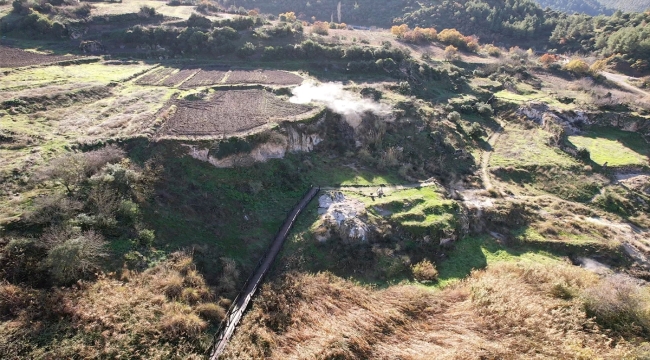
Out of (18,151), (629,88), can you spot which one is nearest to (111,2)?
(18,151)

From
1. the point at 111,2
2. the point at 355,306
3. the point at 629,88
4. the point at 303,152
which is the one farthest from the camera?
the point at 111,2

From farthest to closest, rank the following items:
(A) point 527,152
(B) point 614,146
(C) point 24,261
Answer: (B) point 614,146
(A) point 527,152
(C) point 24,261

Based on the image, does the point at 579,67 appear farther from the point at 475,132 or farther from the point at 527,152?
the point at 475,132

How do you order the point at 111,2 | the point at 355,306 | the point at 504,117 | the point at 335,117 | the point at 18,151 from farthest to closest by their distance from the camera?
the point at 111,2 → the point at 504,117 → the point at 335,117 → the point at 18,151 → the point at 355,306

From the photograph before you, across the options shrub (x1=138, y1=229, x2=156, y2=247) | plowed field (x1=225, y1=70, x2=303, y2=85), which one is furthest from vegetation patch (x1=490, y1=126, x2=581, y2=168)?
shrub (x1=138, y1=229, x2=156, y2=247)

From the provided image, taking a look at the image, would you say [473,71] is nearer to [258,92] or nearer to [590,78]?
[590,78]

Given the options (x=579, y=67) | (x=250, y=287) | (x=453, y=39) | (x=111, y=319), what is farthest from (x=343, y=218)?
(x=579, y=67)
